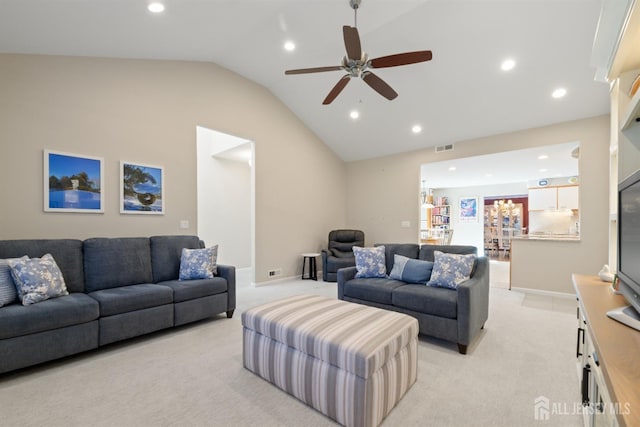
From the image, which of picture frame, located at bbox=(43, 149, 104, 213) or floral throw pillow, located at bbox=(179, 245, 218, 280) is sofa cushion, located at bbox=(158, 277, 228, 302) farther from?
picture frame, located at bbox=(43, 149, 104, 213)

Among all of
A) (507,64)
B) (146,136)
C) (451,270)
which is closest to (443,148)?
(507,64)

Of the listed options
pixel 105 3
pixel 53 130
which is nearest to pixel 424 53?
pixel 105 3

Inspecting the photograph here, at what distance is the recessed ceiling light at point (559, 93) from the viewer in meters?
4.02

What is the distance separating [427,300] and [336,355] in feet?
4.93

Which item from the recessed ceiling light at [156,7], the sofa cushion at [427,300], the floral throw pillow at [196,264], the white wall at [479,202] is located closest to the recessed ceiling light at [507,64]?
the sofa cushion at [427,300]

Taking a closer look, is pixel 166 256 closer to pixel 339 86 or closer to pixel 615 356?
pixel 339 86

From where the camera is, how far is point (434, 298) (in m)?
2.81

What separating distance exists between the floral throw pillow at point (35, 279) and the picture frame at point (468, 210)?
1149 centimetres

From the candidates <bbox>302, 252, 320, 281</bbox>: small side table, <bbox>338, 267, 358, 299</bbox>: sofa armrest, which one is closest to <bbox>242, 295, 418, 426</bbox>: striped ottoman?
<bbox>338, 267, 358, 299</bbox>: sofa armrest

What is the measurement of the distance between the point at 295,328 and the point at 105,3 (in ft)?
10.9

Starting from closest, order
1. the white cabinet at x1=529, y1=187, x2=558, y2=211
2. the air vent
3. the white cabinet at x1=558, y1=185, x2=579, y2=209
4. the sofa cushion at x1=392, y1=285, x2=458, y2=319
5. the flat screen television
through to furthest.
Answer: the flat screen television
the sofa cushion at x1=392, y1=285, x2=458, y2=319
the air vent
the white cabinet at x1=558, y1=185, x2=579, y2=209
the white cabinet at x1=529, y1=187, x2=558, y2=211

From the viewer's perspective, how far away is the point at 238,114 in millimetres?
5070

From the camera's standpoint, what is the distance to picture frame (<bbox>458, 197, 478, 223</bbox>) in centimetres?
1077

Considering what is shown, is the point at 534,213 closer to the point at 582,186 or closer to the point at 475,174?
the point at 475,174
